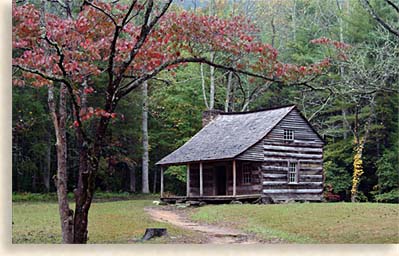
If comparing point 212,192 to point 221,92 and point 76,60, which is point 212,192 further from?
point 76,60

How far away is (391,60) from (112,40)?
2830 millimetres

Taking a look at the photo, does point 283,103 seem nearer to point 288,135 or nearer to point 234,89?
point 234,89

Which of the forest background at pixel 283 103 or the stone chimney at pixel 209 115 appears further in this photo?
the stone chimney at pixel 209 115

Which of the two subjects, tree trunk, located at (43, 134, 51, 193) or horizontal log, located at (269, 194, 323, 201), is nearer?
tree trunk, located at (43, 134, 51, 193)

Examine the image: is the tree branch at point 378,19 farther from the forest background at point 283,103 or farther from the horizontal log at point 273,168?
the horizontal log at point 273,168

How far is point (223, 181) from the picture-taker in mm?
6496

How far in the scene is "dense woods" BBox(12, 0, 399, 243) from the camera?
5258 mm

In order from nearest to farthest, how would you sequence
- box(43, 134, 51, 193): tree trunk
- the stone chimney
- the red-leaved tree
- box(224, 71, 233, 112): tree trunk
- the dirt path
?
the red-leaved tree
the dirt path
box(43, 134, 51, 193): tree trunk
box(224, 71, 233, 112): tree trunk
the stone chimney

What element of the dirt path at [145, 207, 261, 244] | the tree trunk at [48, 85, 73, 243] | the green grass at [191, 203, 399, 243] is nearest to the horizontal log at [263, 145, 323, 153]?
the green grass at [191, 203, 399, 243]

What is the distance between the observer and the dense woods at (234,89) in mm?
5258

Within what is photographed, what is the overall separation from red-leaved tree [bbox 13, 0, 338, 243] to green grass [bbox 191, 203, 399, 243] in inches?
54.2

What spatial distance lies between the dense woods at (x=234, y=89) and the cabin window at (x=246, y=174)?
3.08 ft

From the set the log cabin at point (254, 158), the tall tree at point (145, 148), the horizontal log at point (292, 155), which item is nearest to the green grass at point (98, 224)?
the tall tree at point (145, 148)

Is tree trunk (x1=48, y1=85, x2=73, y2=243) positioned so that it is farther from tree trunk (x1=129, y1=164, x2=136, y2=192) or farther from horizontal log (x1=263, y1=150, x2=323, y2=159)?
horizontal log (x1=263, y1=150, x2=323, y2=159)
